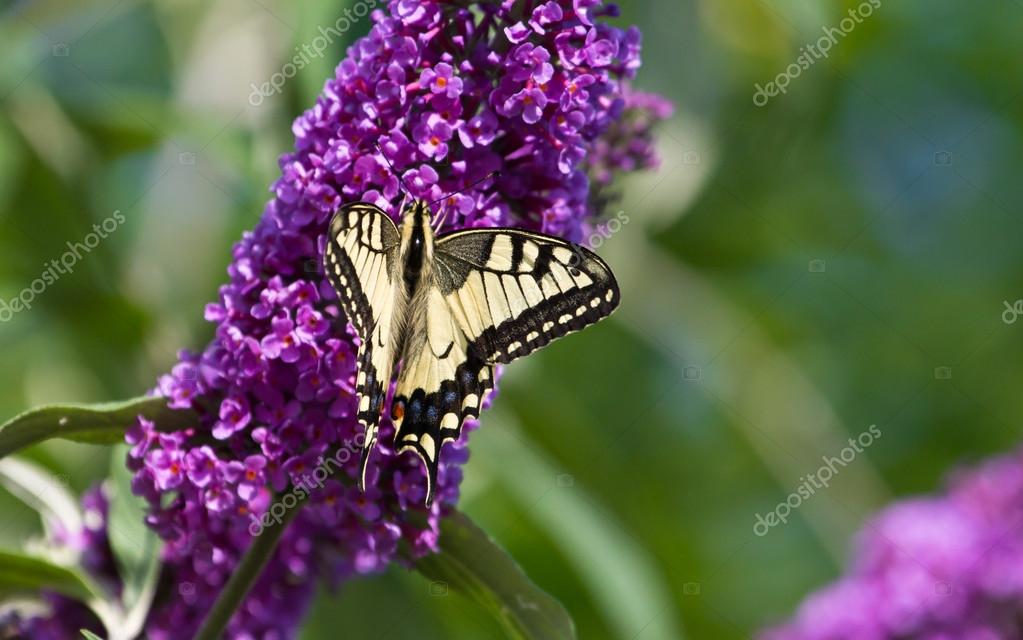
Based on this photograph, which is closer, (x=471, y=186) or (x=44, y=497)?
(x=471, y=186)

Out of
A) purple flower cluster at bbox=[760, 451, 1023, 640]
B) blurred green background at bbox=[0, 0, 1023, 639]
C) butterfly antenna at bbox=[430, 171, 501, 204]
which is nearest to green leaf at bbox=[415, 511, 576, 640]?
blurred green background at bbox=[0, 0, 1023, 639]

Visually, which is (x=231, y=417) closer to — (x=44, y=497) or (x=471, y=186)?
(x=471, y=186)

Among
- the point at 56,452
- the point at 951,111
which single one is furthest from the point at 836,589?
the point at 951,111

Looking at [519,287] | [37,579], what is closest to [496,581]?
[519,287]

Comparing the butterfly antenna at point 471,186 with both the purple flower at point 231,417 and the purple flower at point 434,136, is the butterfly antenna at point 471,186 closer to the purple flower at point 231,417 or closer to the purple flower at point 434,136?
the purple flower at point 434,136

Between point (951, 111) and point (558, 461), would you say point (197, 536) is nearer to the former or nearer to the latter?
point (558, 461)

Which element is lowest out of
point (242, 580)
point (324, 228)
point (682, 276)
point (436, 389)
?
point (242, 580)

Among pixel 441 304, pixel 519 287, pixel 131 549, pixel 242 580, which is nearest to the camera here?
pixel 242 580
